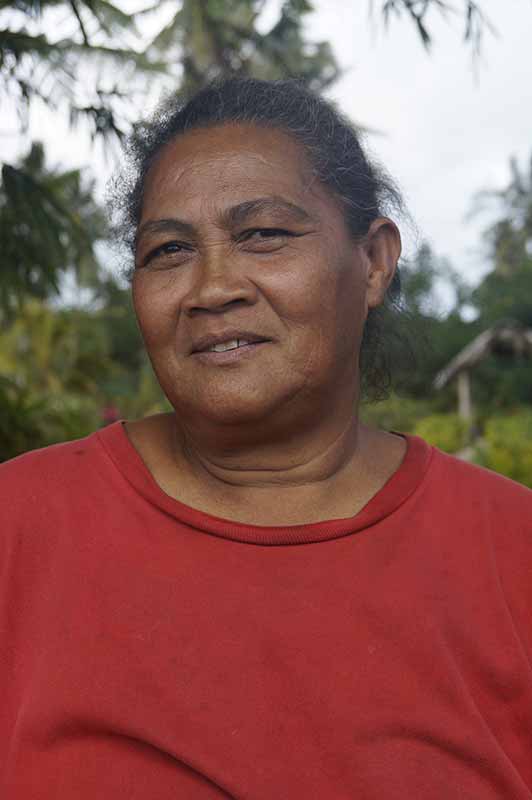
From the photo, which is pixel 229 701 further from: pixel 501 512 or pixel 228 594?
pixel 501 512

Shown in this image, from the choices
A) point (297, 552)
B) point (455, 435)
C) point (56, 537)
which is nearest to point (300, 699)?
point (297, 552)

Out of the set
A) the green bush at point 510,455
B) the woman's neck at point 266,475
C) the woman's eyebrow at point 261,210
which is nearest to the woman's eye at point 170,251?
the woman's eyebrow at point 261,210

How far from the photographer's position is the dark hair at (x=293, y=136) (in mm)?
1927

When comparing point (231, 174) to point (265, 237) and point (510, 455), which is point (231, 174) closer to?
point (265, 237)

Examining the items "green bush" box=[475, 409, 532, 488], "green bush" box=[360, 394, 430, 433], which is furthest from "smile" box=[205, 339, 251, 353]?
"green bush" box=[360, 394, 430, 433]

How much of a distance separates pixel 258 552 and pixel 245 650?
0.64 ft

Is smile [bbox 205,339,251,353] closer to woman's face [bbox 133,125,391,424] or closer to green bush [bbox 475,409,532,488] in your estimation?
woman's face [bbox 133,125,391,424]

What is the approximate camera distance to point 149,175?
1977 mm

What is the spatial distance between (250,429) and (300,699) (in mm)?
522

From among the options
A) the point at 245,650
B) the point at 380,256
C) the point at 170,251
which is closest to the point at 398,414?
the point at 380,256

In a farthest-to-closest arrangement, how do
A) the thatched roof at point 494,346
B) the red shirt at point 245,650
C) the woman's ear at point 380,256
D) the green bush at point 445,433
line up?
the thatched roof at point 494,346 → the green bush at point 445,433 → the woman's ear at point 380,256 → the red shirt at point 245,650

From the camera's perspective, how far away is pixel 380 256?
6.85ft

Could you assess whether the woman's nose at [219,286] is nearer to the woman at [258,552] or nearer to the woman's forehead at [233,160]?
the woman at [258,552]

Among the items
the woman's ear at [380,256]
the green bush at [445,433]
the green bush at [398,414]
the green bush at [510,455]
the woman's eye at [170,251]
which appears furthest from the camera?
the green bush at [445,433]
